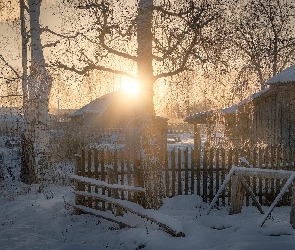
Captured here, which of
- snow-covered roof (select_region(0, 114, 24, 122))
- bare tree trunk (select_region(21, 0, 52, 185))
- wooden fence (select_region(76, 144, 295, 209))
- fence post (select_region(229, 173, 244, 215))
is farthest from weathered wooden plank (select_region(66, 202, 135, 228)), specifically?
snow-covered roof (select_region(0, 114, 24, 122))

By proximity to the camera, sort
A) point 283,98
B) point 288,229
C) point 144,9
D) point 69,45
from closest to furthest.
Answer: point 288,229 < point 144,9 < point 69,45 < point 283,98

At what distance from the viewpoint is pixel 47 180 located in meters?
13.0

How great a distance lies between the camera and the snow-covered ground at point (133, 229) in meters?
5.19

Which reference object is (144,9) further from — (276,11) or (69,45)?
(276,11)

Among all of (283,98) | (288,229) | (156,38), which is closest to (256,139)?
(283,98)

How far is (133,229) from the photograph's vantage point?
6.31 meters

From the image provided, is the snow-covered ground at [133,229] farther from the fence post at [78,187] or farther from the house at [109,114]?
the house at [109,114]

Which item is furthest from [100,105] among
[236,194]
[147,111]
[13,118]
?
[236,194]

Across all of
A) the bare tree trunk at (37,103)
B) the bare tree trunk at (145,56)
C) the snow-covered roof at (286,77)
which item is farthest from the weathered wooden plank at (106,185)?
the snow-covered roof at (286,77)

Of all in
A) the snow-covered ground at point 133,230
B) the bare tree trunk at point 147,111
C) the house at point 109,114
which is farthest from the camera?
the house at point 109,114

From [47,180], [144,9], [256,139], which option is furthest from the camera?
[256,139]

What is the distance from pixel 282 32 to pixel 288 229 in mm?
25954

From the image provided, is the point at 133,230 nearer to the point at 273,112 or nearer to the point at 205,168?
the point at 205,168

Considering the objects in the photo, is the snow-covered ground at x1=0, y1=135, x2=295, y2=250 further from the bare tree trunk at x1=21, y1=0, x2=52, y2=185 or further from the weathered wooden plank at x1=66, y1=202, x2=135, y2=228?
the bare tree trunk at x1=21, y1=0, x2=52, y2=185
